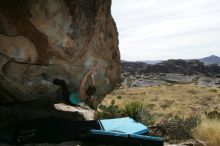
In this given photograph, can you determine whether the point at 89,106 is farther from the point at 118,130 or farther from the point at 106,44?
the point at 118,130

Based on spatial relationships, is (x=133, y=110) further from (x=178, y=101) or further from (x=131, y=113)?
(x=178, y=101)

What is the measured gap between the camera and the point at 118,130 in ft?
25.7

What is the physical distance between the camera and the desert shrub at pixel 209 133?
885 cm

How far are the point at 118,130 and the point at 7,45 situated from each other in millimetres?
2650

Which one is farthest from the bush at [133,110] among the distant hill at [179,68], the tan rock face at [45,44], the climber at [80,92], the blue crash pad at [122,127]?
the distant hill at [179,68]

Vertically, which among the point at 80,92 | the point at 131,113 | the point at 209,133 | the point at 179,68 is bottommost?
the point at 209,133

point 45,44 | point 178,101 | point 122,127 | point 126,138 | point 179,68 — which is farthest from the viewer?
point 179,68

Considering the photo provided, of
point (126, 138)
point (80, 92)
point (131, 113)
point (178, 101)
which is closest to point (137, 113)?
point (131, 113)

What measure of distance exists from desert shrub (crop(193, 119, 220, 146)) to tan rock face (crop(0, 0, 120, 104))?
259cm

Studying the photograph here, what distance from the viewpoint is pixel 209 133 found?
9.19 meters

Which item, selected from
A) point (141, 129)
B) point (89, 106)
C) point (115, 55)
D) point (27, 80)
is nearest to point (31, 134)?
point (27, 80)

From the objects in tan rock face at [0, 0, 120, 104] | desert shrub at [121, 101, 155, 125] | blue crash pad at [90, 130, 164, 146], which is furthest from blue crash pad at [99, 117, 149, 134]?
desert shrub at [121, 101, 155, 125]

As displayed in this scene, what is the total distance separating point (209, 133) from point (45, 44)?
3.82m

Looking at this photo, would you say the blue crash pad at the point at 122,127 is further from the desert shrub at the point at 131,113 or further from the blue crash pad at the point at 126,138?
the desert shrub at the point at 131,113
